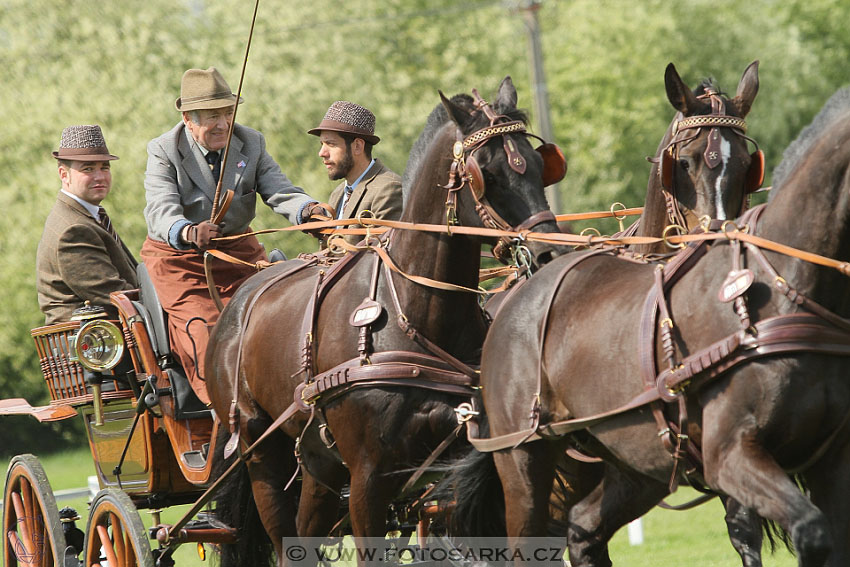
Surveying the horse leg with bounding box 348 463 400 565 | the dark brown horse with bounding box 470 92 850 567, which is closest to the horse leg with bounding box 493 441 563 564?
the dark brown horse with bounding box 470 92 850 567

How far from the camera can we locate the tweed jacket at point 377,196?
19.9 feet

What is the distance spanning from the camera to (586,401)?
4.36 m

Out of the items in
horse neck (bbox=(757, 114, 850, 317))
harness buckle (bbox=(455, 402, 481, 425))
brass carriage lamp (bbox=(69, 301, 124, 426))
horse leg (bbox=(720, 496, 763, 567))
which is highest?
horse neck (bbox=(757, 114, 850, 317))

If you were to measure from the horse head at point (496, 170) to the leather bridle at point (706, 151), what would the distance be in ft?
1.88

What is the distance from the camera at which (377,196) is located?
20.0ft

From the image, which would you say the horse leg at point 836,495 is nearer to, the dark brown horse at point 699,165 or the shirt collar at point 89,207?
the dark brown horse at point 699,165

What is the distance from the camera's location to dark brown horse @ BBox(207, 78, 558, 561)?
4699 mm

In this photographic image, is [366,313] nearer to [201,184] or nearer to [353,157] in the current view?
[353,157]

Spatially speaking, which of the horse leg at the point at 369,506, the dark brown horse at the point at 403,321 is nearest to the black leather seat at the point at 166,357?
the dark brown horse at the point at 403,321

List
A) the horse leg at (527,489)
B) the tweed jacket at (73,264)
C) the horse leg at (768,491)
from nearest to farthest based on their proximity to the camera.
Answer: the horse leg at (768,491), the horse leg at (527,489), the tweed jacket at (73,264)

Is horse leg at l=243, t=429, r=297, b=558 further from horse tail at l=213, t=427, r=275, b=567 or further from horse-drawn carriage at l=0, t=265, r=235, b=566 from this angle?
horse tail at l=213, t=427, r=275, b=567

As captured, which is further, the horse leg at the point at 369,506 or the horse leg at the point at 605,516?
the horse leg at the point at 605,516

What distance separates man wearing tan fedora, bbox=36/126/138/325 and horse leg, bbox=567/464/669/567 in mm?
2935

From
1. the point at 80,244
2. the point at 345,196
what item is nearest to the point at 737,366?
the point at 345,196
